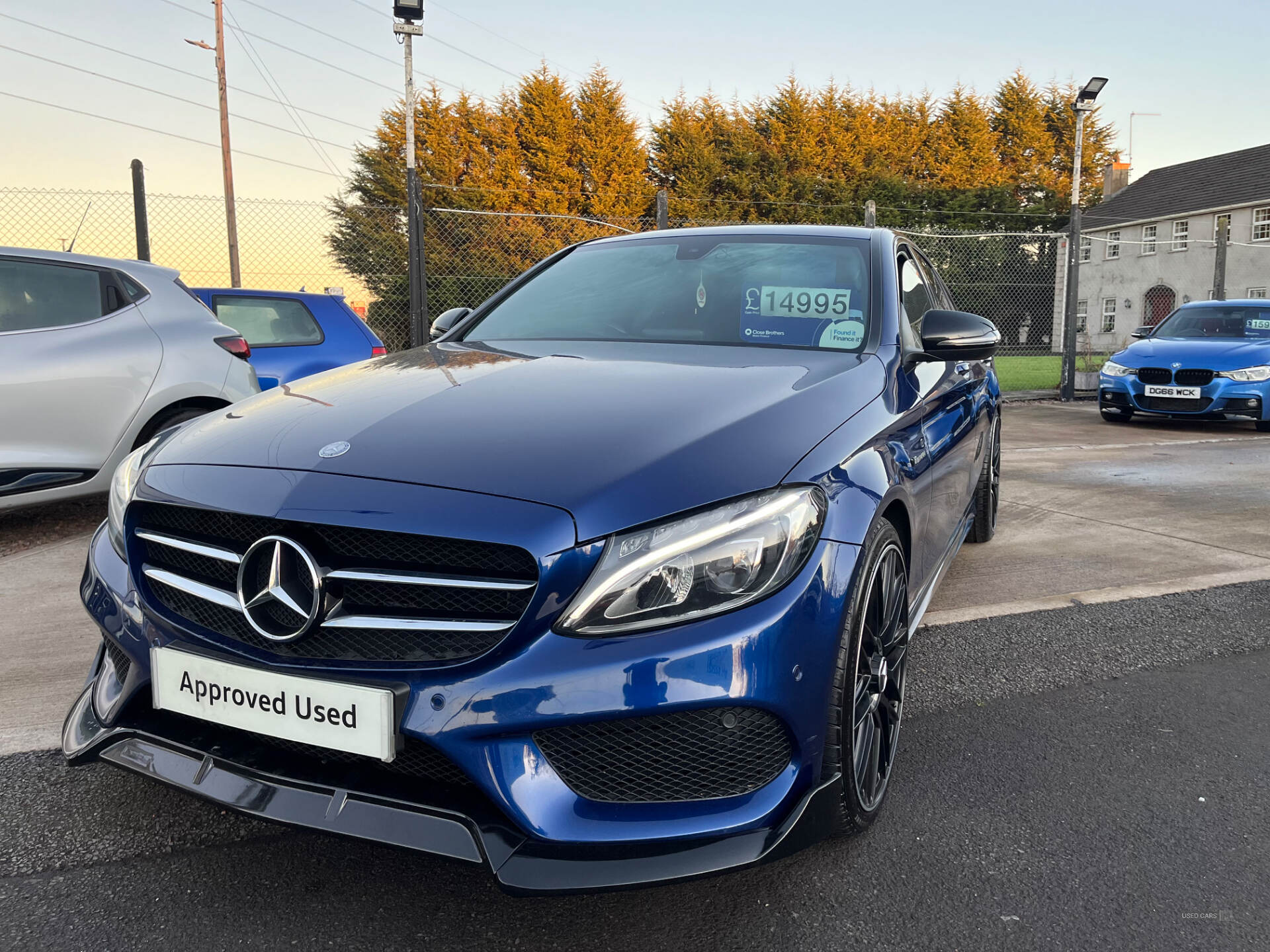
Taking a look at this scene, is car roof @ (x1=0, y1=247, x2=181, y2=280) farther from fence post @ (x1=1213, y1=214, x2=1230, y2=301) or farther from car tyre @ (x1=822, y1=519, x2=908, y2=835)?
fence post @ (x1=1213, y1=214, x2=1230, y2=301)

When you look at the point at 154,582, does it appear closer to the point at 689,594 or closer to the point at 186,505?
the point at 186,505

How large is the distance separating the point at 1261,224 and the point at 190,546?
39.1m

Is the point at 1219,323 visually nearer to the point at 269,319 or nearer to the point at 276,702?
the point at 269,319

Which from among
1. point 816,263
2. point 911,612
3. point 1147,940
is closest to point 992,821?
point 1147,940

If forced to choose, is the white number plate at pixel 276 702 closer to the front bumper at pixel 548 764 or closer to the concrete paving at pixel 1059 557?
the front bumper at pixel 548 764

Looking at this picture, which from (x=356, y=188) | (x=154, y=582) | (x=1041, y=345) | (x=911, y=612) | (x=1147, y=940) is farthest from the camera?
(x=356, y=188)

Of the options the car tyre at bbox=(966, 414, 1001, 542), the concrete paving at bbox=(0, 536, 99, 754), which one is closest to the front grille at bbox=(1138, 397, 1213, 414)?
the car tyre at bbox=(966, 414, 1001, 542)

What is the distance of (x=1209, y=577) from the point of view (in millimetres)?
4250

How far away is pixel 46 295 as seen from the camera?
15.6 ft

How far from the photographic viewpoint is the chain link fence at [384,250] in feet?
27.1

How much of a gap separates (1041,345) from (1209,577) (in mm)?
18716

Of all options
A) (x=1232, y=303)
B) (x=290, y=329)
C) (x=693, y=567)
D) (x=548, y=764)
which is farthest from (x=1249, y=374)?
(x=548, y=764)

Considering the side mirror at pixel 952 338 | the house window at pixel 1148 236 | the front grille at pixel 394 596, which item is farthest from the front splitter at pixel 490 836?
the house window at pixel 1148 236

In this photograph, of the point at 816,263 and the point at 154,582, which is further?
the point at 816,263
